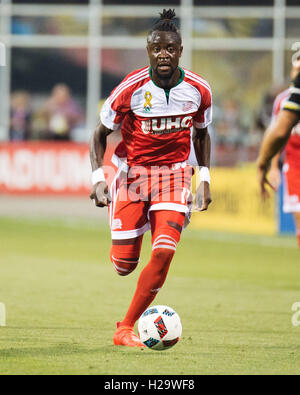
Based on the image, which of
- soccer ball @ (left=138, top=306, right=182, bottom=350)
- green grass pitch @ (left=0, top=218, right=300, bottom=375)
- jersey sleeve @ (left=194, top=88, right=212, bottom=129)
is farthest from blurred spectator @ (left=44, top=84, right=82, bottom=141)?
soccer ball @ (left=138, top=306, right=182, bottom=350)

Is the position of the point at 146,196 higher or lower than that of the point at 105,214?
higher

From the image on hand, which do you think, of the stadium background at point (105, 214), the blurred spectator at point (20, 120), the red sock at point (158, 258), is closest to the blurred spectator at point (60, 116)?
the stadium background at point (105, 214)

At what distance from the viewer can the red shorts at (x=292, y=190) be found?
10883 millimetres

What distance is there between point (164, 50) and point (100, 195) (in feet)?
3.87

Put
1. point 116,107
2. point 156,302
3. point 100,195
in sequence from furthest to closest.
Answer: point 156,302
point 116,107
point 100,195

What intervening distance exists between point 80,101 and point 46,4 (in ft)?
10.4

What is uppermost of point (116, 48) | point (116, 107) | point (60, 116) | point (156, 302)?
point (116, 48)

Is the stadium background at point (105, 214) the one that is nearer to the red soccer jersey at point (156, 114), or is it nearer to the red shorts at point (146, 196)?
the red shorts at point (146, 196)

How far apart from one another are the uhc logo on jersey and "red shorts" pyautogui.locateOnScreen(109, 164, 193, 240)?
29 cm

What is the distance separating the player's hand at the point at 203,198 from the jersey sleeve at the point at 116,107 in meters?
0.83

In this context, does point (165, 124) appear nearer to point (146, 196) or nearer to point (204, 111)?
point (204, 111)

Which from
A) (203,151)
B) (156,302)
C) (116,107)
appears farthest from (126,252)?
(156,302)

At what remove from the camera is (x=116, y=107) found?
741cm
